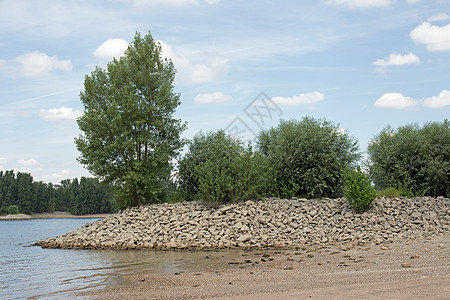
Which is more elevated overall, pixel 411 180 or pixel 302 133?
pixel 302 133

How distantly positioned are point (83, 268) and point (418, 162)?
23.0m

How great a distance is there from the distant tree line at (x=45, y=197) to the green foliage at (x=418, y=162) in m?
71.2

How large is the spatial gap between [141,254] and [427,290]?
1197cm

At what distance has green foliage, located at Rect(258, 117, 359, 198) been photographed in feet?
77.2

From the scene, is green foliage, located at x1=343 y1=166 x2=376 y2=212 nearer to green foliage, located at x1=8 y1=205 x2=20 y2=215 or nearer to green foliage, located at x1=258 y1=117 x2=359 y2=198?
green foliage, located at x1=258 y1=117 x2=359 y2=198

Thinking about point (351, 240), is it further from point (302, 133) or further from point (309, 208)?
point (302, 133)

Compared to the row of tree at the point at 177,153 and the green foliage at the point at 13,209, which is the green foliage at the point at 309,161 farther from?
the green foliage at the point at 13,209

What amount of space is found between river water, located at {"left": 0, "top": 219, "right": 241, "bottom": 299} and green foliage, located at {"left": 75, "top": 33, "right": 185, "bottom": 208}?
20.7 feet

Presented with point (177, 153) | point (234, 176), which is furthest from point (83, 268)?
point (177, 153)

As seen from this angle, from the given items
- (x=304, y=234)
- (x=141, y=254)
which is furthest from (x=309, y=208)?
(x=141, y=254)

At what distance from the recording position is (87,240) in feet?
68.5

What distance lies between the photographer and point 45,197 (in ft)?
302

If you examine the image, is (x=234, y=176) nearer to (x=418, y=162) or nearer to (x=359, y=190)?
(x=359, y=190)

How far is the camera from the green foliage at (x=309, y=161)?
23.5 metres
